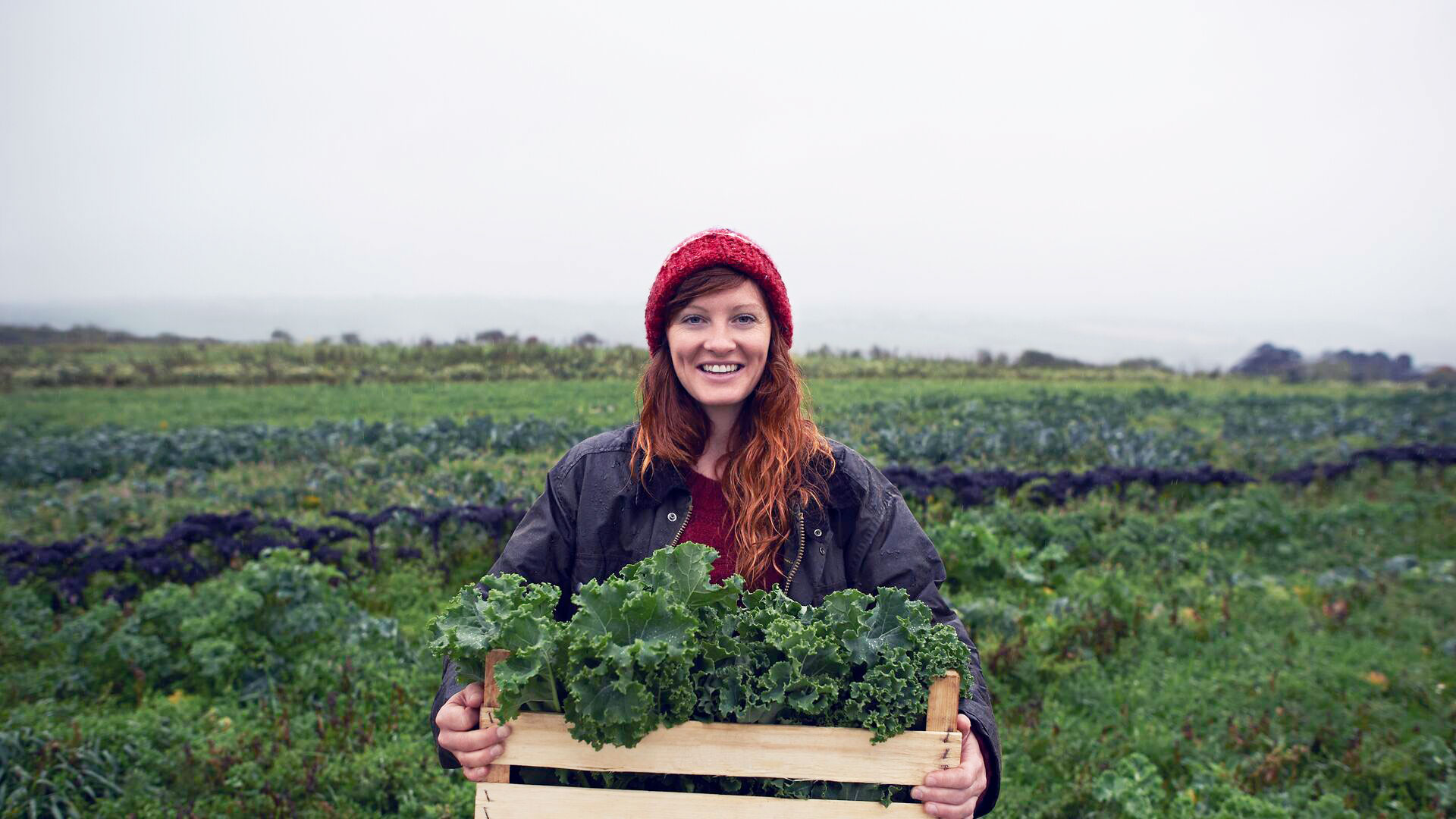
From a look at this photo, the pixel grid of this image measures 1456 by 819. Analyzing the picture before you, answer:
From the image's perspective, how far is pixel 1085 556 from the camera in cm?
805

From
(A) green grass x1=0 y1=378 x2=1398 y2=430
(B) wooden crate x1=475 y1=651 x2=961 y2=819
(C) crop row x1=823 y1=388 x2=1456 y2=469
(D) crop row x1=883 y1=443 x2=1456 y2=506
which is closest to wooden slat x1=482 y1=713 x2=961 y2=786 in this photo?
(B) wooden crate x1=475 y1=651 x2=961 y2=819

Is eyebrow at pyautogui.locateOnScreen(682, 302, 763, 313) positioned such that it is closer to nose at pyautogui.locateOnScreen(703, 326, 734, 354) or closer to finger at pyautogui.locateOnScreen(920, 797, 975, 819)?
nose at pyautogui.locateOnScreen(703, 326, 734, 354)

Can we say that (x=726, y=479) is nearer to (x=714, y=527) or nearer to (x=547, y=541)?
(x=714, y=527)

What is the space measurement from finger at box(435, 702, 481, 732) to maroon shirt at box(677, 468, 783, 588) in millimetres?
787

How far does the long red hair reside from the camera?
2.43 meters

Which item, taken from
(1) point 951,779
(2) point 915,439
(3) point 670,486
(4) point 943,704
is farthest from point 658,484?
(2) point 915,439

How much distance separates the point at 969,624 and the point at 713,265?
4765mm

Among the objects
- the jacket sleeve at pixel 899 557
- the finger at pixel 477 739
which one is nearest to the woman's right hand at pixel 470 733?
the finger at pixel 477 739

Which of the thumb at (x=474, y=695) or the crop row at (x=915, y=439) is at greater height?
the thumb at (x=474, y=695)

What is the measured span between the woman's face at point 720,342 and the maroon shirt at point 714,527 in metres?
0.33

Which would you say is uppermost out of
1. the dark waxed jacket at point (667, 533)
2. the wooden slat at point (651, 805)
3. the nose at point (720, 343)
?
the nose at point (720, 343)

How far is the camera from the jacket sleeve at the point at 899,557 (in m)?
2.31

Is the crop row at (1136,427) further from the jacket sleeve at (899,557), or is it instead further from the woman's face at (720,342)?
the woman's face at (720,342)

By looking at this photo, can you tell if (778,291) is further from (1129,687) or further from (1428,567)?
(1428,567)
